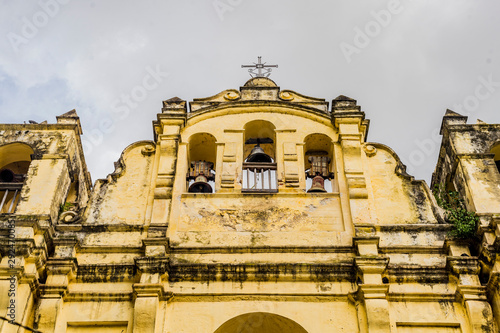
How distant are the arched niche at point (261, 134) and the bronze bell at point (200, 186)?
1607 mm

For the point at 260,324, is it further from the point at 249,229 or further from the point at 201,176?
the point at 201,176

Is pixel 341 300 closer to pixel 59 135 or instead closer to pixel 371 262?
pixel 371 262

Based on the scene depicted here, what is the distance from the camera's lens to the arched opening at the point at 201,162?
1367 cm

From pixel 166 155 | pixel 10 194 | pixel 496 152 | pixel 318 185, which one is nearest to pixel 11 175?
pixel 10 194

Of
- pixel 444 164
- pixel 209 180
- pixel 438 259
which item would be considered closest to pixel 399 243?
pixel 438 259

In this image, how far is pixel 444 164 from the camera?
14352mm

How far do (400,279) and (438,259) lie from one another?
0.87 meters

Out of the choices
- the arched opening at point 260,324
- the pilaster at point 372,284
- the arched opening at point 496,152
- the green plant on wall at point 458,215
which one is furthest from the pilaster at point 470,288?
the arched opening at point 496,152

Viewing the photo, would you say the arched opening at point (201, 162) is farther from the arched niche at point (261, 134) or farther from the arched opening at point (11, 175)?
the arched opening at point (11, 175)

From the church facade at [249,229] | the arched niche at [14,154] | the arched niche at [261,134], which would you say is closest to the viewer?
the church facade at [249,229]

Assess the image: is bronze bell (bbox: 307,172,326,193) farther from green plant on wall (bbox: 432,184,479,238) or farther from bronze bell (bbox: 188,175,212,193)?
green plant on wall (bbox: 432,184,479,238)

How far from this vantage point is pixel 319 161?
14148 millimetres

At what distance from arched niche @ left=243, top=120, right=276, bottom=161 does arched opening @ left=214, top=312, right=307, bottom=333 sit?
4.29m

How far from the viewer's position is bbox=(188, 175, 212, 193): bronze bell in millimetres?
13633
